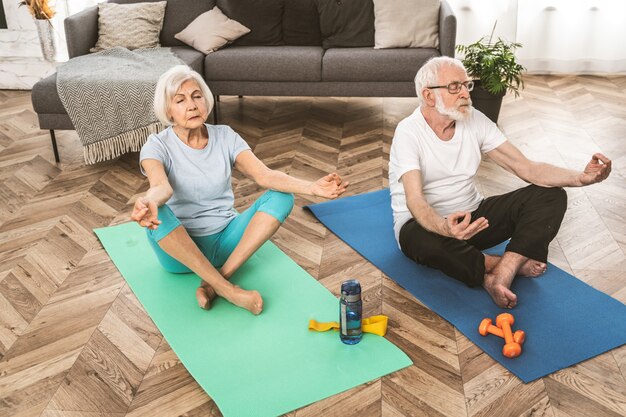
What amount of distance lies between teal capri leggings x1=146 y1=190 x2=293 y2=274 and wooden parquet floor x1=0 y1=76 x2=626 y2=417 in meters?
0.21

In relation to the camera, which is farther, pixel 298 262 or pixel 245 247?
pixel 298 262

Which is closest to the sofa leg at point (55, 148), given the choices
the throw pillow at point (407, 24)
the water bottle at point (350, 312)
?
the throw pillow at point (407, 24)

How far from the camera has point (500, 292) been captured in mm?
2426

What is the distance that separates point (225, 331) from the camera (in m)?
2.34

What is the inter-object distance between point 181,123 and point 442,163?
1001 millimetres

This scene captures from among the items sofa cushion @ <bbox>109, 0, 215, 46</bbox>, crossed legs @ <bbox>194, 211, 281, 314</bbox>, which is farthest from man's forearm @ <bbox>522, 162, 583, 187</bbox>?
sofa cushion @ <bbox>109, 0, 215, 46</bbox>

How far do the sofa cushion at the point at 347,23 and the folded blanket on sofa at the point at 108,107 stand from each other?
121 centimetres

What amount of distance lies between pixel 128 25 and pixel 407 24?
1782 mm

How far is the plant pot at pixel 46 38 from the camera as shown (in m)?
5.00

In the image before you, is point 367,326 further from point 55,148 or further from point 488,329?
point 55,148

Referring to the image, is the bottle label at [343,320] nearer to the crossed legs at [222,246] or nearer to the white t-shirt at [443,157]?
the crossed legs at [222,246]

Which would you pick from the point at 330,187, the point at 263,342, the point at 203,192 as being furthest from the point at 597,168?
the point at 203,192

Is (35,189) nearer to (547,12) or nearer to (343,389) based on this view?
(343,389)

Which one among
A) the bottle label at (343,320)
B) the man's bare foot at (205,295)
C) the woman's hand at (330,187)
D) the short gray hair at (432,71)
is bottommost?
the man's bare foot at (205,295)
